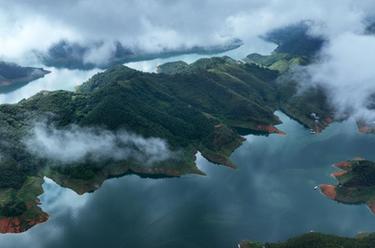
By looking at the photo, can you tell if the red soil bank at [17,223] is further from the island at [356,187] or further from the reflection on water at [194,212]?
the island at [356,187]

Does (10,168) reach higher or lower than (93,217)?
higher

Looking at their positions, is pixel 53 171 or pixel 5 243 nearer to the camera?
pixel 5 243

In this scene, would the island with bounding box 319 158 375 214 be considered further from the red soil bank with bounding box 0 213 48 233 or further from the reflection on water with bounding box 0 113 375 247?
the red soil bank with bounding box 0 213 48 233

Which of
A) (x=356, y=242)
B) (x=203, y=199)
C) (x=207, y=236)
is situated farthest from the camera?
(x=203, y=199)

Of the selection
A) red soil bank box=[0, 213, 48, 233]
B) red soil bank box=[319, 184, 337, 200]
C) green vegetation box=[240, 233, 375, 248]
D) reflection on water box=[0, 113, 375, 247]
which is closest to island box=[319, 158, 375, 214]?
red soil bank box=[319, 184, 337, 200]

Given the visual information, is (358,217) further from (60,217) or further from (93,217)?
(60,217)

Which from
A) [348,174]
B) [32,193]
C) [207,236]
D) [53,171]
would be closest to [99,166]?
[53,171]

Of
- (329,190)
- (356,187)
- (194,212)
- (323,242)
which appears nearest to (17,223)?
(194,212)

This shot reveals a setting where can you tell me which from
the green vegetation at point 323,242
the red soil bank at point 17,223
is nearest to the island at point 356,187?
the green vegetation at point 323,242
